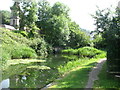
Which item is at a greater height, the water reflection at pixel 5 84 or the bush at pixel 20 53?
the bush at pixel 20 53

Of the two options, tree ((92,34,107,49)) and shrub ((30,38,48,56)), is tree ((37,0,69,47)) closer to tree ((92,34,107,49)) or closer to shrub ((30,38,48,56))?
tree ((92,34,107,49))

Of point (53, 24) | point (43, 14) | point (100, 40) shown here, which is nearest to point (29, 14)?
point (53, 24)

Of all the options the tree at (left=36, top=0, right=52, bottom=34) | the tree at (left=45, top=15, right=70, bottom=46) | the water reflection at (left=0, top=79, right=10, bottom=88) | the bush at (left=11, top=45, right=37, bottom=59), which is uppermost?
the tree at (left=36, top=0, right=52, bottom=34)

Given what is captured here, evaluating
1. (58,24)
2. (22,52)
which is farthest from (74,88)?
(58,24)

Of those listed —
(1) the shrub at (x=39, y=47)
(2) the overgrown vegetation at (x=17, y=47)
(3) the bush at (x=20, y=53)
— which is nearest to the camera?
(2) the overgrown vegetation at (x=17, y=47)

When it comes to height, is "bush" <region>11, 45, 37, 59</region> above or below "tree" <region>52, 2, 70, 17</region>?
below

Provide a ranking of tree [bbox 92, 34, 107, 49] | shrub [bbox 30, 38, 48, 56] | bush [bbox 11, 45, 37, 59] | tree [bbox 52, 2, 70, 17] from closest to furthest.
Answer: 1. tree [bbox 92, 34, 107, 49]
2. bush [bbox 11, 45, 37, 59]
3. shrub [bbox 30, 38, 48, 56]
4. tree [bbox 52, 2, 70, 17]

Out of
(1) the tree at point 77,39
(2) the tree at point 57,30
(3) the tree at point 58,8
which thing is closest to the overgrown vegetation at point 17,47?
(2) the tree at point 57,30

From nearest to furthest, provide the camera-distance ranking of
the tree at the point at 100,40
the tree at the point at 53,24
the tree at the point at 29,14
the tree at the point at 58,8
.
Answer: the tree at the point at 100,40 → the tree at the point at 29,14 → the tree at the point at 53,24 → the tree at the point at 58,8

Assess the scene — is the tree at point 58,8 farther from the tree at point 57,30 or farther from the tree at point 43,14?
the tree at point 57,30

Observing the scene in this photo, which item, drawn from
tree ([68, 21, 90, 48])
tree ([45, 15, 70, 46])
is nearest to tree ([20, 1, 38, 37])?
tree ([45, 15, 70, 46])

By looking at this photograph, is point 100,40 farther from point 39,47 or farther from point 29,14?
point 29,14

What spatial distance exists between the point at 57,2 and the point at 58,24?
23.1 ft

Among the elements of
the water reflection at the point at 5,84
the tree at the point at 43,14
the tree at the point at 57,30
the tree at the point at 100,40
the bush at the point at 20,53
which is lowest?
the water reflection at the point at 5,84
